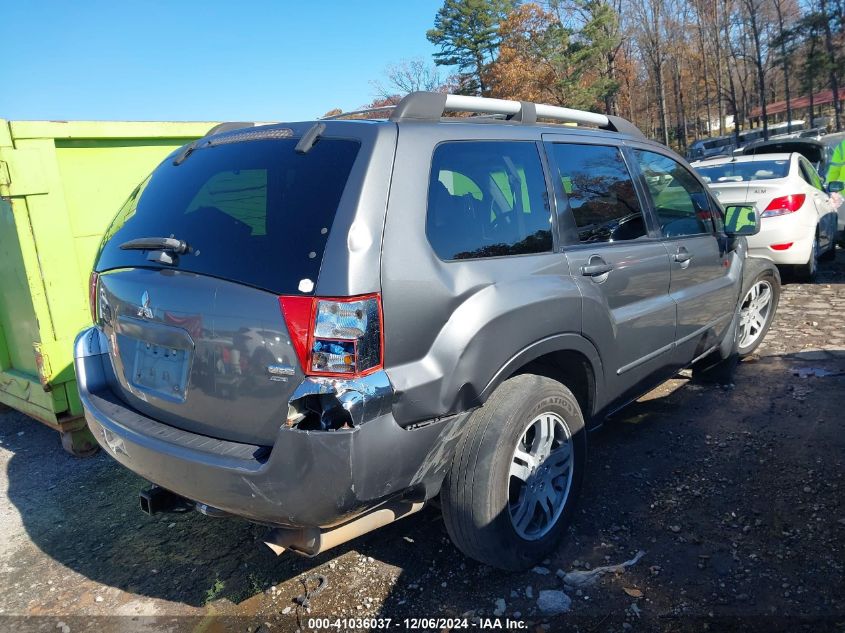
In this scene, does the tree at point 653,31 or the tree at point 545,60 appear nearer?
the tree at point 545,60

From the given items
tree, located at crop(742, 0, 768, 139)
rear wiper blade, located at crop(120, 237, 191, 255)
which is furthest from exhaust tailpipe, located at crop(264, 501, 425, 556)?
tree, located at crop(742, 0, 768, 139)

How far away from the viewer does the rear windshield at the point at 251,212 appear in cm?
223

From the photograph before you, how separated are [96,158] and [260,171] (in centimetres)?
260

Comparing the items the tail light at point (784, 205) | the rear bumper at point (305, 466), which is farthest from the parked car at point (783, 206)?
the rear bumper at point (305, 466)

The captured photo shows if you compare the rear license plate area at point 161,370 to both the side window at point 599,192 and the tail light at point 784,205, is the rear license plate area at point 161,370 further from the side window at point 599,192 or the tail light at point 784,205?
the tail light at point 784,205

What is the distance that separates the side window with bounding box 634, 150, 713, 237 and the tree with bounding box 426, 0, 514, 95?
3164cm

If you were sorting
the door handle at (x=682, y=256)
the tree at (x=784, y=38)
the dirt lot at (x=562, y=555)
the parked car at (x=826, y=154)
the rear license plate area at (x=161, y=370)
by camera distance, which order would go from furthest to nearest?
the tree at (x=784, y=38) → the parked car at (x=826, y=154) → the door handle at (x=682, y=256) → the dirt lot at (x=562, y=555) → the rear license plate area at (x=161, y=370)

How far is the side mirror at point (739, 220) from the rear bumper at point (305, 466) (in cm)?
304

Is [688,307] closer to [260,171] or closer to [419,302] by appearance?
[419,302]

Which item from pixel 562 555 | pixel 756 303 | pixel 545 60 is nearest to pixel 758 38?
pixel 545 60

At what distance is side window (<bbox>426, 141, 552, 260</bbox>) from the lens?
253 cm

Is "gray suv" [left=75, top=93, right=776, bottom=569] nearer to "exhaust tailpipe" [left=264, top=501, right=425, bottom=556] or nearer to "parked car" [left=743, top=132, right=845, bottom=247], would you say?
"exhaust tailpipe" [left=264, top=501, right=425, bottom=556]

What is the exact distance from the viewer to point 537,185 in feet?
9.99

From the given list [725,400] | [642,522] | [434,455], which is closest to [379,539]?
[434,455]
